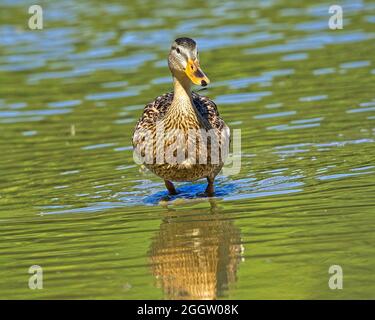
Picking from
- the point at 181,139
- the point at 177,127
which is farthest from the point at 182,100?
the point at 181,139

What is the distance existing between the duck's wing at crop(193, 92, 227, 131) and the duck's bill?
1.01 m

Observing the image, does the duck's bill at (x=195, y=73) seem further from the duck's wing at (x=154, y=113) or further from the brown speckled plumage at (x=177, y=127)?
the duck's wing at (x=154, y=113)

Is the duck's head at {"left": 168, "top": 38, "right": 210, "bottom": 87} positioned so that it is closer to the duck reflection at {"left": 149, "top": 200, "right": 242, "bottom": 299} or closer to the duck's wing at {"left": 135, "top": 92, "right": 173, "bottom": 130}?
the duck's wing at {"left": 135, "top": 92, "right": 173, "bottom": 130}

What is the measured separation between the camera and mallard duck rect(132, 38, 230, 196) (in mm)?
11141

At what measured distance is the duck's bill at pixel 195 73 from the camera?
10469 mm

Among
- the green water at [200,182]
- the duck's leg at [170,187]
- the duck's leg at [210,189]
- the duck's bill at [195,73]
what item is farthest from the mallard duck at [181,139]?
the green water at [200,182]

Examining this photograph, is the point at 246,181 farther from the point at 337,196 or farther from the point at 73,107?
the point at 73,107

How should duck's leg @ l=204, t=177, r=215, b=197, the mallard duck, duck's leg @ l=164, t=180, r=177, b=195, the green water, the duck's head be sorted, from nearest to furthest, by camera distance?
the green water → the duck's head → the mallard duck → duck's leg @ l=204, t=177, r=215, b=197 → duck's leg @ l=164, t=180, r=177, b=195

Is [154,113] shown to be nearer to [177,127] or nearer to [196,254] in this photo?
[177,127]

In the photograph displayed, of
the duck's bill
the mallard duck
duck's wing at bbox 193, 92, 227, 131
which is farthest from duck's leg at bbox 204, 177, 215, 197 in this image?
the duck's bill

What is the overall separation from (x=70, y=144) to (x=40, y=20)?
29.6ft

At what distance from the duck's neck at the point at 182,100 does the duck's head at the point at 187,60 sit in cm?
23

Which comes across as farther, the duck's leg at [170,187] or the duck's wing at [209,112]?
the duck's leg at [170,187]

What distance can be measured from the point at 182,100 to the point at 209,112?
A: 59 centimetres
